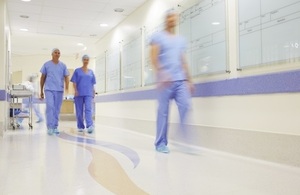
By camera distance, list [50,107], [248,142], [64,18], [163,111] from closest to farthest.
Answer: [248,142], [163,111], [50,107], [64,18]

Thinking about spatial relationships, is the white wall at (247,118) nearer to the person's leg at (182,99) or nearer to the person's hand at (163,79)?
the person's leg at (182,99)

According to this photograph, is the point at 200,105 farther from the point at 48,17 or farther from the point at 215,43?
the point at 48,17

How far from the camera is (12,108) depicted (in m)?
7.01

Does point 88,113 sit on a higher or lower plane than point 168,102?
lower

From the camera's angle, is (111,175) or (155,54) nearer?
(111,175)

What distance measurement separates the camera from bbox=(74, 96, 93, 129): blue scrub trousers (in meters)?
5.76

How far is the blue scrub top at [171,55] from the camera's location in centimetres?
330

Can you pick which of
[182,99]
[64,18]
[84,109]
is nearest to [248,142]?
[182,99]

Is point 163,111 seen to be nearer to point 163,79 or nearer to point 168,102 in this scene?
point 168,102

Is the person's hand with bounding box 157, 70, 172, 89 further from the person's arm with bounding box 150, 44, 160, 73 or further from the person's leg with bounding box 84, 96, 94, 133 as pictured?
the person's leg with bounding box 84, 96, 94, 133

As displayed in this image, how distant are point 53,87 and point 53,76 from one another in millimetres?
211

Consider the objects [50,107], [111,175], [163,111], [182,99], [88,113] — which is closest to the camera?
[111,175]

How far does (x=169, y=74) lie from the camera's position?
3.30m

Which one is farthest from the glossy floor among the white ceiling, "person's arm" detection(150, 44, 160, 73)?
the white ceiling
